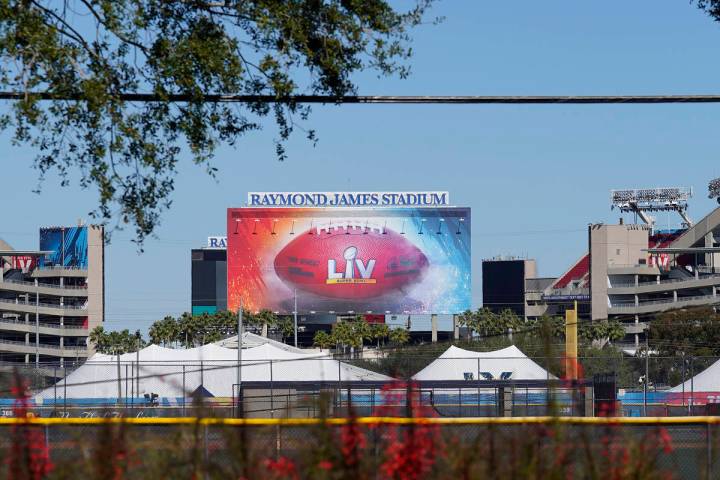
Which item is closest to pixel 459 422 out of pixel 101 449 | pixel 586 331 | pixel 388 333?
pixel 101 449

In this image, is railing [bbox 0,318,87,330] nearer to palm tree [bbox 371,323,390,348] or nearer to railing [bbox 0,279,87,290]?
railing [bbox 0,279,87,290]

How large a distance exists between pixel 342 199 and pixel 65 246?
34802mm

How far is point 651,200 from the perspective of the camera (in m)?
168

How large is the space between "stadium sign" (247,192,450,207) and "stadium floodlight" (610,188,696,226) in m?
39.4

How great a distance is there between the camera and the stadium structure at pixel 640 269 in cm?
13575

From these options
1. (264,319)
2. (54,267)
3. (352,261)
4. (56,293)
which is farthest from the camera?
(54,267)

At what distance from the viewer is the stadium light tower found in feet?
548

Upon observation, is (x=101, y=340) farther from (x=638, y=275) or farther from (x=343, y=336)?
(x=638, y=275)

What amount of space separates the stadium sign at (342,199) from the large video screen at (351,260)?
1.35 meters

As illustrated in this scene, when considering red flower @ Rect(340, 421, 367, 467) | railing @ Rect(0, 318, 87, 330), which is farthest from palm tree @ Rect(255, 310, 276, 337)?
red flower @ Rect(340, 421, 367, 467)

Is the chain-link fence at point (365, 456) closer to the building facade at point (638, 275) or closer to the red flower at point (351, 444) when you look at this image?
the red flower at point (351, 444)

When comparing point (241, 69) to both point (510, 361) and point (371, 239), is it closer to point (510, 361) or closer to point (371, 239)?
point (510, 361)

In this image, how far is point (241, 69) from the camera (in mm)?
17094

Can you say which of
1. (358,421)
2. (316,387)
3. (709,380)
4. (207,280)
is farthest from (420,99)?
(207,280)
